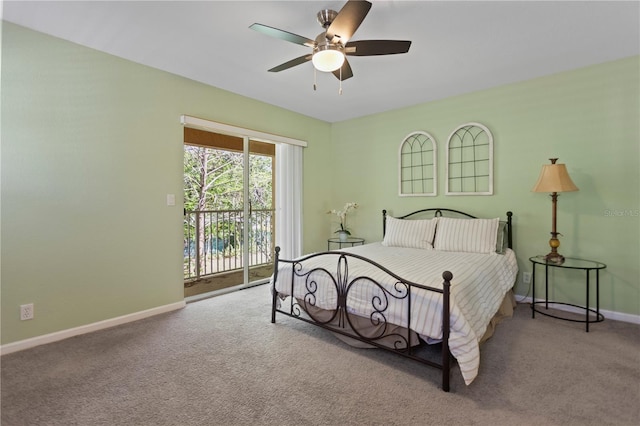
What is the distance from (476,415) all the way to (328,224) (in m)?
3.77

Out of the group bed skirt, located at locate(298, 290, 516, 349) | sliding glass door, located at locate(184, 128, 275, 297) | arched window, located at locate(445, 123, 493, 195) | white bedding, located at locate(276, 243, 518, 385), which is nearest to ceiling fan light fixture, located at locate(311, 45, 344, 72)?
white bedding, located at locate(276, 243, 518, 385)

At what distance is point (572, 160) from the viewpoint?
3.15m

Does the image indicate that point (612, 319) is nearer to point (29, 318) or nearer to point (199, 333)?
point (199, 333)

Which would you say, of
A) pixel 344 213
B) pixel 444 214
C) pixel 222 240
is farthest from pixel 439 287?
pixel 222 240

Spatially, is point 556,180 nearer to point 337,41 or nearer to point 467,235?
point 467,235

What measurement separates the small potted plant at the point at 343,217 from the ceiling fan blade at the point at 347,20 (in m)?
2.90

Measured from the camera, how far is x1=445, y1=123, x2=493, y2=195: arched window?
3670 millimetres

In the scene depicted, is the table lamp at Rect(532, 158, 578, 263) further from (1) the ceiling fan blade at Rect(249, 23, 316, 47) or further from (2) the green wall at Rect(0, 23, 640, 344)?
(1) the ceiling fan blade at Rect(249, 23, 316, 47)

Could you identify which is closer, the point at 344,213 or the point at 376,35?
the point at 376,35

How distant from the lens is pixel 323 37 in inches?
79.8

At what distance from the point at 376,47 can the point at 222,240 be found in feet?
11.8

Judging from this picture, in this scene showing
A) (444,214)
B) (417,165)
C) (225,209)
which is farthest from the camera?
(225,209)

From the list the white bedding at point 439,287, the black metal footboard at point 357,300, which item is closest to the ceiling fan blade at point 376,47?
the black metal footboard at point 357,300

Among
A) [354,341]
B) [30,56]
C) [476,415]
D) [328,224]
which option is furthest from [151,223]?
[476,415]
